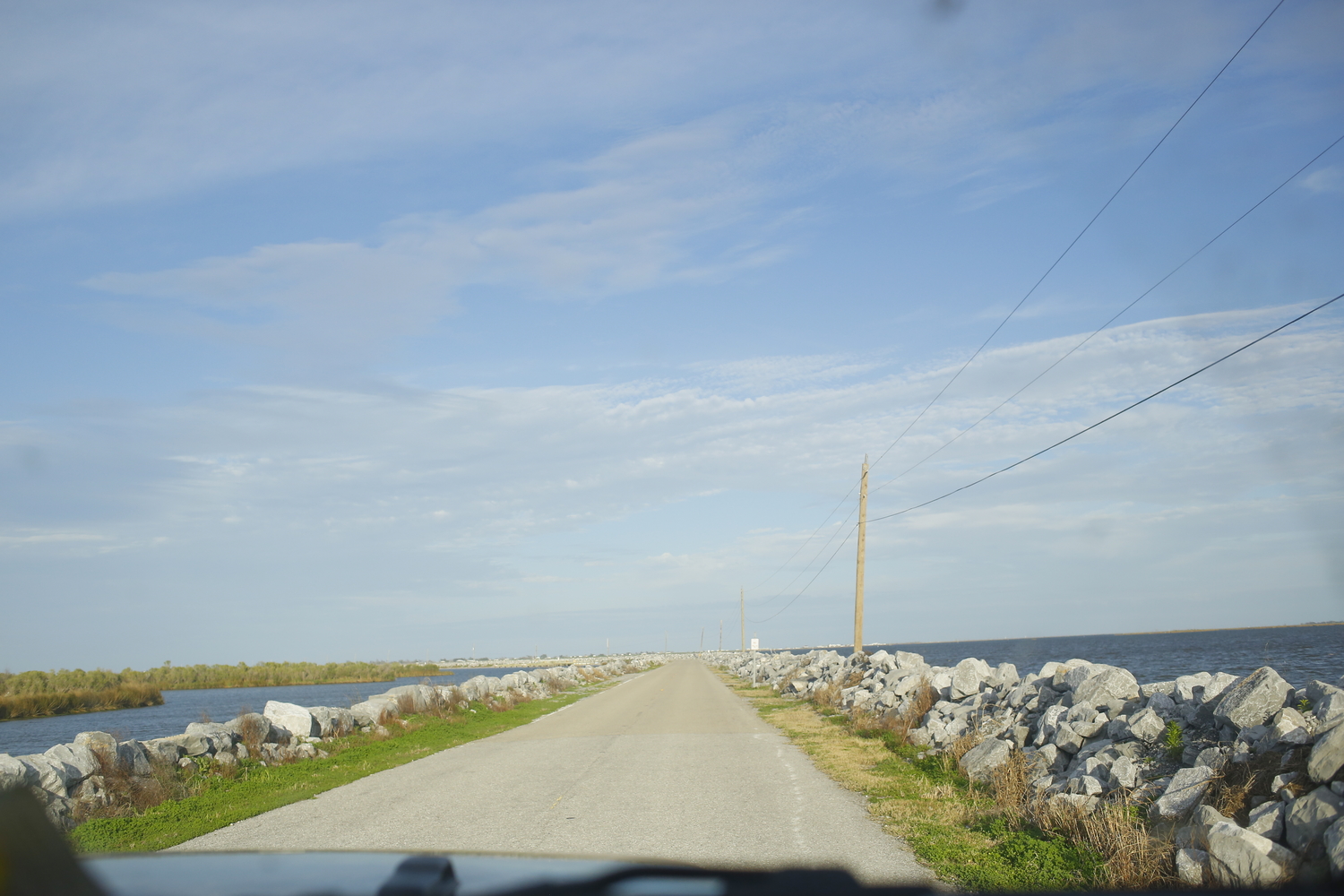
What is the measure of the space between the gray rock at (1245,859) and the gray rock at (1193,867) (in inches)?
3.8

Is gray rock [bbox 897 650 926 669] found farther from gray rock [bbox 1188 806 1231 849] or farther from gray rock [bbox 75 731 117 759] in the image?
gray rock [bbox 75 731 117 759]

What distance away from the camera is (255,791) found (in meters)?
12.9

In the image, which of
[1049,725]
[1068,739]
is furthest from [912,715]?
[1068,739]

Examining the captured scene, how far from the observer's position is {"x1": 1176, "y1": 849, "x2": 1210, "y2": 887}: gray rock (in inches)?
257

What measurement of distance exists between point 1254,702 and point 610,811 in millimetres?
6958

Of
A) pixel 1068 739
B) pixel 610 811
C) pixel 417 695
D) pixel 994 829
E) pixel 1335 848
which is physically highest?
pixel 1335 848

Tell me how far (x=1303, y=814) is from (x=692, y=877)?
19.8 feet

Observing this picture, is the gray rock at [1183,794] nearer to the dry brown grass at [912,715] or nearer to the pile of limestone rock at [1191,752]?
the pile of limestone rock at [1191,752]

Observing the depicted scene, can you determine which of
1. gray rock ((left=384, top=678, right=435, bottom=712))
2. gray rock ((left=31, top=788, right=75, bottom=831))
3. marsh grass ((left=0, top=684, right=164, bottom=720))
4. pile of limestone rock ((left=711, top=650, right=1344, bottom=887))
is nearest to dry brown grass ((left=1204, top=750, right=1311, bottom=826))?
pile of limestone rock ((left=711, top=650, right=1344, bottom=887))

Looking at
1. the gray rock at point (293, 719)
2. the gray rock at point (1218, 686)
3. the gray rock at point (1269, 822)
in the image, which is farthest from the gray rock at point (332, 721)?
the gray rock at point (1269, 822)

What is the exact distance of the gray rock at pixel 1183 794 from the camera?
25.3ft

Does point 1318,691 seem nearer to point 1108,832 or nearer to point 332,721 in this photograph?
point 1108,832

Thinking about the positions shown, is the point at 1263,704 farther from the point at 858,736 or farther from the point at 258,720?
the point at 258,720

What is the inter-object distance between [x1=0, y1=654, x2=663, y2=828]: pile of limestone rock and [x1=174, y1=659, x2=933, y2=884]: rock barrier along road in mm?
2595
